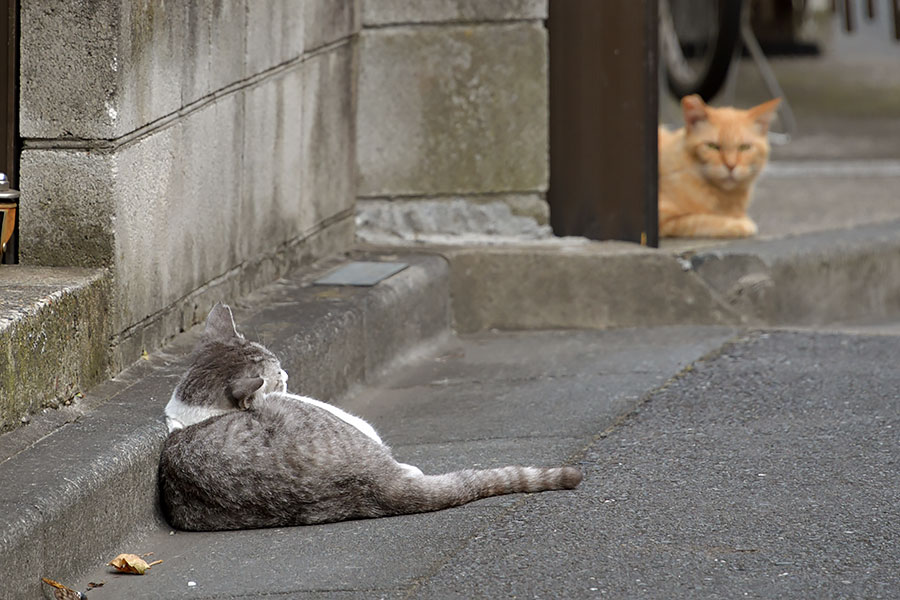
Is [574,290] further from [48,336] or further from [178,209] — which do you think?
[48,336]

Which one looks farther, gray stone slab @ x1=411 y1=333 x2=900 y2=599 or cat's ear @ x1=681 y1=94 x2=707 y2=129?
cat's ear @ x1=681 y1=94 x2=707 y2=129

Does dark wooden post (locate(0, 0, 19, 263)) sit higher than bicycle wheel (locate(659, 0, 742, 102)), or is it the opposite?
bicycle wheel (locate(659, 0, 742, 102))

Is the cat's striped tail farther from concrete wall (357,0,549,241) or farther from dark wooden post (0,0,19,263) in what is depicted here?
concrete wall (357,0,549,241)

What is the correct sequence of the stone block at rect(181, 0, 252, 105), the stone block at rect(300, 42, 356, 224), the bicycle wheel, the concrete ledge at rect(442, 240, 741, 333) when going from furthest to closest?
the bicycle wheel < the concrete ledge at rect(442, 240, 741, 333) < the stone block at rect(300, 42, 356, 224) < the stone block at rect(181, 0, 252, 105)

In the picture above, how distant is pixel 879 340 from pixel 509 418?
1816mm

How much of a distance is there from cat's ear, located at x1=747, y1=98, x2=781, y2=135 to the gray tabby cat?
3.27 metres

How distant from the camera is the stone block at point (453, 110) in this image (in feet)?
18.9

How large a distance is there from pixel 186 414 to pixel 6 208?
2.65ft

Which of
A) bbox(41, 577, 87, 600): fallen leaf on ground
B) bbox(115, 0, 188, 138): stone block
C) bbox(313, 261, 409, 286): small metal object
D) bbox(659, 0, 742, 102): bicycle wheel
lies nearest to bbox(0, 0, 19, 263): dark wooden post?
bbox(115, 0, 188, 138): stone block

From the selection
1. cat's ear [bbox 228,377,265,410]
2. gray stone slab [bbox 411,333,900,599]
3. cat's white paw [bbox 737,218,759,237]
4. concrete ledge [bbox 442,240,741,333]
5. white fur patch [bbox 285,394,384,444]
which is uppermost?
cat's white paw [bbox 737,218,759,237]

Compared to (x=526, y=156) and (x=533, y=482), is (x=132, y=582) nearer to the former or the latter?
(x=533, y=482)

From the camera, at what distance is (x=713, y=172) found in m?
6.27

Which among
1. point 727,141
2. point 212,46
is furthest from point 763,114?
point 212,46

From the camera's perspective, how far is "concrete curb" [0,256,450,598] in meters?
2.86
